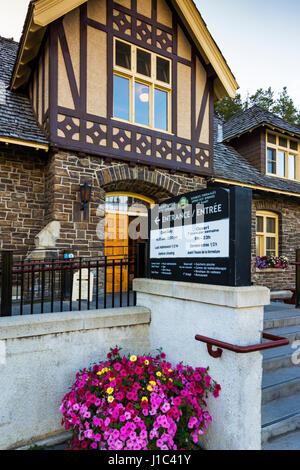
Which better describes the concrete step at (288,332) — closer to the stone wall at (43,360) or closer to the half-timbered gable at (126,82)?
the stone wall at (43,360)

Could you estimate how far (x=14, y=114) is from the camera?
7012 mm

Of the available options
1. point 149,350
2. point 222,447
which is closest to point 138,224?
point 149,350

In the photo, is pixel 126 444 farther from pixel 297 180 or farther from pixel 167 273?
pixel 297 180

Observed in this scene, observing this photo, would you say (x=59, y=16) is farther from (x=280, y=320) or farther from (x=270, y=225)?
(x=270, y=225)

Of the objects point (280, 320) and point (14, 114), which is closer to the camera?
point (280, 320)

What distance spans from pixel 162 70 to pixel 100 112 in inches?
94.6

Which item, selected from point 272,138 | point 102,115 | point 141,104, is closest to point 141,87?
point 141,104

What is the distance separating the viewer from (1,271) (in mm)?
3604

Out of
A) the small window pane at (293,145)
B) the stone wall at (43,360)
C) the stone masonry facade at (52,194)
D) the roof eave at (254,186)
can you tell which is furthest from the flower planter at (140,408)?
the small window pane at (293,145)

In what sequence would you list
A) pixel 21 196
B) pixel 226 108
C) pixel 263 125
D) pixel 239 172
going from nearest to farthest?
1. pixel 21 196
2. pixel 239 172
3. pixel 263 125
4. pixel 226 108

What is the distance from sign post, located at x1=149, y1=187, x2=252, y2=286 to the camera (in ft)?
9.07

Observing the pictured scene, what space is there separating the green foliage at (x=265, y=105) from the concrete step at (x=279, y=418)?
1996 cm

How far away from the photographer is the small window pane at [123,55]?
24.1ft

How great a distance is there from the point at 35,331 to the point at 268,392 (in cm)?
267
